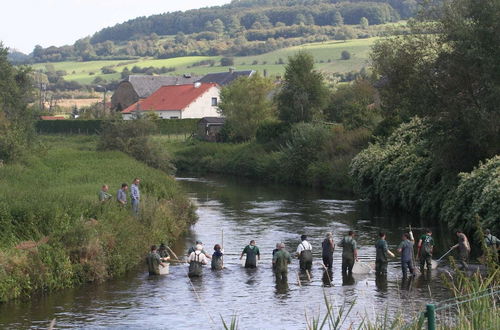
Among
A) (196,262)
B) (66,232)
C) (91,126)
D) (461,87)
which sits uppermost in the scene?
(461,87)

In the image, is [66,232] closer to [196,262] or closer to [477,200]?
[196,262]

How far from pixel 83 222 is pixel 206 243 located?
8.42 m

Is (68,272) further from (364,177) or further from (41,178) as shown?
(364,177)

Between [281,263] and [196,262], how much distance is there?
9.62 feet

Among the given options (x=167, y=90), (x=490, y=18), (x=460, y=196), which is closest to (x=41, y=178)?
(x=460, y=196)

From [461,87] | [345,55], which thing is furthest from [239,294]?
[345,55]

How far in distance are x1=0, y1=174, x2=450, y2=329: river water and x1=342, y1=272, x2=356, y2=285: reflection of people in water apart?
4 centimetres

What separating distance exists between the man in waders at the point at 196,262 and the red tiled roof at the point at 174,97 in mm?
83046

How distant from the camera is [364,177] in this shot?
54.7 meters

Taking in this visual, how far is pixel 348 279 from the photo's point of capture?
29.6 meters

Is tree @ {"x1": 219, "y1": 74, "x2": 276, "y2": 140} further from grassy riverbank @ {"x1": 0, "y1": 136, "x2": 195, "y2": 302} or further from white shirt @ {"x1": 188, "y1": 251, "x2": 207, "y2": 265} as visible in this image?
white shirt @ {"x1": 188, "y1": 251, "x2": 207, "y2": 265}

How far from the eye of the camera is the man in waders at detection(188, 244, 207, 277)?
97.9 feet

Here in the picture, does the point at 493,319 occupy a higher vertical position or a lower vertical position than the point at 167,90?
lower

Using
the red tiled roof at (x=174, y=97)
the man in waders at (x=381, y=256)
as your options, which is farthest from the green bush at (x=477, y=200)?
the red tiled roof at (x=174, y=97)
